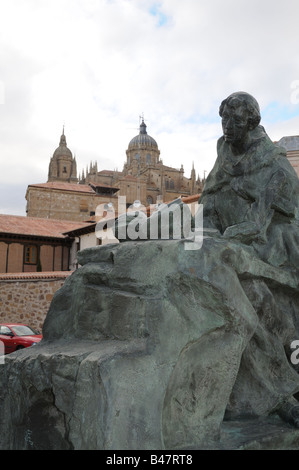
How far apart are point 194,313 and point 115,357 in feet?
1.71

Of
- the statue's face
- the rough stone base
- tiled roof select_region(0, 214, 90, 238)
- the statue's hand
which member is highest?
tiled roof select_region(0, 214, 90, 238)

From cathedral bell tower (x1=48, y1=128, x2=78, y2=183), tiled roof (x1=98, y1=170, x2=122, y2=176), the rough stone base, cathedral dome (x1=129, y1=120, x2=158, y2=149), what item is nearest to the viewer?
the rough stone base

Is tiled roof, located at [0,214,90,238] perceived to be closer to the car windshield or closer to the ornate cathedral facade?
the car windshield

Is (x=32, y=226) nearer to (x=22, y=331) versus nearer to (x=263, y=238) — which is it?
(x=22, y=331)

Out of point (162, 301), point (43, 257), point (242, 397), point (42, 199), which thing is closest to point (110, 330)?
point (162, 301)

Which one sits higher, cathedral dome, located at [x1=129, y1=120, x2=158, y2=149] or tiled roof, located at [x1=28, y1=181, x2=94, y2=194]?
cathedral dome, located at [x1=129, y1=120, x2=158, y2=149]

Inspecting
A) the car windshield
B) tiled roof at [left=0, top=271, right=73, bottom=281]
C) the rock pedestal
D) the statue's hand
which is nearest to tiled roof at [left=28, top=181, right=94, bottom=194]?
tiled roof at [left=0, top=271, right=73, bottom=281]

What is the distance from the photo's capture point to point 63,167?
3300 inches

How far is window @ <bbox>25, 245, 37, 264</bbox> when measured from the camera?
26.4 meters

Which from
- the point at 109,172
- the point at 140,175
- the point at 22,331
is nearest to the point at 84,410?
the point at 22,331

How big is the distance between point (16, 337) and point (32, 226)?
1468cm

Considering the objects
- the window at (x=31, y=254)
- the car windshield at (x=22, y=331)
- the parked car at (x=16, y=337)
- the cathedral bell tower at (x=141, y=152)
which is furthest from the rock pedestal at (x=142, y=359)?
the cathedral bell tower at (x=141, y=152)

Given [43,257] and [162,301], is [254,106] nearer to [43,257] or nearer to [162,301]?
[162,301]

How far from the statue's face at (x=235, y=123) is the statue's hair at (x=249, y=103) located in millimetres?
28
